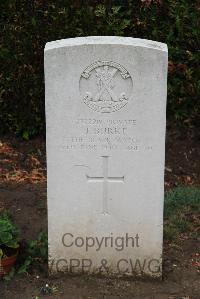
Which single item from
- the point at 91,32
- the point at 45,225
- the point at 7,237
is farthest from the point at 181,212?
the point at 91,32

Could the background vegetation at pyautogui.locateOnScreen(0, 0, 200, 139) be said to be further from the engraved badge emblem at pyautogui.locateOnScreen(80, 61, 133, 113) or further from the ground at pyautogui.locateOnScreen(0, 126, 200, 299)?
the engraved badge emblem at pyautogui.locateOnScreen(80, 61, 133, 113)

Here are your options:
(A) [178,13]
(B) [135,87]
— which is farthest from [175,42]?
(B) [135,87]

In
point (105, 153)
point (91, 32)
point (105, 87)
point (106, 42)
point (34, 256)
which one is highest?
point (91, 32)

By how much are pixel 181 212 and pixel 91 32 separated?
241cm

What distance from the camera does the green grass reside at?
5586 mm

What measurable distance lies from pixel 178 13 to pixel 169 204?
228 centimetres

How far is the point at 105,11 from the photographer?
23.6 ft

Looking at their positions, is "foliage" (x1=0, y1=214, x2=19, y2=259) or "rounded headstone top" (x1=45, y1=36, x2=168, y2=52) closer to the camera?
"rounded headstone top" (x1=45, y1=36, x2=168, y2=52)

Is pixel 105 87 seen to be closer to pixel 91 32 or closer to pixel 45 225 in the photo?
pixel 45 225

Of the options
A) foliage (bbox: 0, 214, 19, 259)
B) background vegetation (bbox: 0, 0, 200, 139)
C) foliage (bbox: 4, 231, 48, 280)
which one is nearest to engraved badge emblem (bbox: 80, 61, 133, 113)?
foliage (bbox: 0, 214, 19, 259)

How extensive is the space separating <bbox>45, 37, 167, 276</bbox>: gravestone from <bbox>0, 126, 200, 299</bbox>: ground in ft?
0.48

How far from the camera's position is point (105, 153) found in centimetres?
460

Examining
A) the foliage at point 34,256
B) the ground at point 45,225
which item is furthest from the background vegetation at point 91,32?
the foliage at point 34,256

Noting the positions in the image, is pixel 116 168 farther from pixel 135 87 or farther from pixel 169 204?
pixel 169 204
